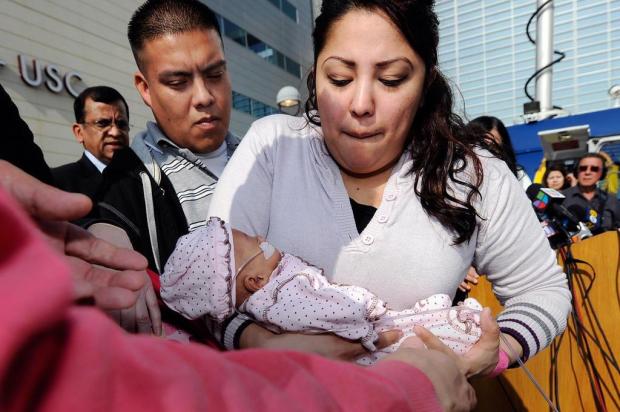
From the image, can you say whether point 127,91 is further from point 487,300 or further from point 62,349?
point 62,349

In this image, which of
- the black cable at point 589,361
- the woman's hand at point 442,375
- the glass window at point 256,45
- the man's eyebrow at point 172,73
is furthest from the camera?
the glass window at point 256,45

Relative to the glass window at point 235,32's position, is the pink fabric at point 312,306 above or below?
below

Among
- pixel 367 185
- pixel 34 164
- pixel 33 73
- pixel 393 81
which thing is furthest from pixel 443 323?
pixel 33 73

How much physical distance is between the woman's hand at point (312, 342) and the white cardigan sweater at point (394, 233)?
0.24 m

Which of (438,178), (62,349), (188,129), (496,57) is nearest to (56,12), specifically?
(188,129)

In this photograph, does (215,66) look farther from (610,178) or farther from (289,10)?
(289,10)

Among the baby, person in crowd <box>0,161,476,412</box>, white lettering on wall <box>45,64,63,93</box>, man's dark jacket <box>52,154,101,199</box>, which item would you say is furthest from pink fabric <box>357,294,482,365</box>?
white lettering on wall <box>45,64,63,93</box>

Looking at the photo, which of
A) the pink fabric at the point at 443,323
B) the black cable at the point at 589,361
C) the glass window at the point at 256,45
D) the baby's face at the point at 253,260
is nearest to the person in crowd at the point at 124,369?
the pink fabric at the point at 443,323

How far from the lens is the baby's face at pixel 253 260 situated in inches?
55.7

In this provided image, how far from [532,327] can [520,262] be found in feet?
0.76

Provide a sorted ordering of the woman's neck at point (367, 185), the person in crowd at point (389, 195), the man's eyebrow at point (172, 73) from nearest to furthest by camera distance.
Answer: the person in crowd at point (389, 195) < the woman's neck at point (367, 185) < the man's eyebrow at point (172, 73)

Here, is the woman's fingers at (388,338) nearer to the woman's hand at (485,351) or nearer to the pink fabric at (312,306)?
the pink fabric at (312,306)

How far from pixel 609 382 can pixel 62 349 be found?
311 centimetres

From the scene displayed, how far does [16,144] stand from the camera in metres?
1.34
